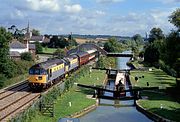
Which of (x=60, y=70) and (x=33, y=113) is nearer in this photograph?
(x=33, y=113)

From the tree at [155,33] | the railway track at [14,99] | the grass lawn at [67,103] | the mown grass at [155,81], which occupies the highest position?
the tree at [155,33]

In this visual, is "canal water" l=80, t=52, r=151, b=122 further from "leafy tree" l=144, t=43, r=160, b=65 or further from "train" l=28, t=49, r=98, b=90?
"leafy tree" l=144, t=43, r=160, b=65

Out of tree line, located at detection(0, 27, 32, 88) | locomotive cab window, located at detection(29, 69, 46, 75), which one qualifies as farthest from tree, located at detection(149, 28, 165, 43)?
locomotive cab window, located at detection(29, 69, 46, 75)

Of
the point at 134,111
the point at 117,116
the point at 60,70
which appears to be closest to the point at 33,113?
the point at 117,116

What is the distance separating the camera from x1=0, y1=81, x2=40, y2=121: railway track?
36.7 meters

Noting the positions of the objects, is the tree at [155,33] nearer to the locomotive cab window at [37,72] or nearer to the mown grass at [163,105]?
the mown grass at [163,105]

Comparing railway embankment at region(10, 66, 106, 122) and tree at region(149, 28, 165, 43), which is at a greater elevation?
tree at region(149, 28, 165, 43)

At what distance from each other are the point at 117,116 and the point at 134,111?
156 inches

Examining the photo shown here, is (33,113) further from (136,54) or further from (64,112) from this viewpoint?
(136,54)

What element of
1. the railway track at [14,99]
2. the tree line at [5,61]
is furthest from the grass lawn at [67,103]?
the tree line at [5,61]

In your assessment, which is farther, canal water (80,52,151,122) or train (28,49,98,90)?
train (28,49,98,90)

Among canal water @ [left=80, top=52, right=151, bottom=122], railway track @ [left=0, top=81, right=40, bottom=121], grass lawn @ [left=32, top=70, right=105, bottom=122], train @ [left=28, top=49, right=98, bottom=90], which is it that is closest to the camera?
grass lawn @ [left=32, top=70, right=105, bottom=122]

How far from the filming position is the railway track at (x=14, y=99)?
3666cm

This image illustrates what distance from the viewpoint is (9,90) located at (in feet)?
172
